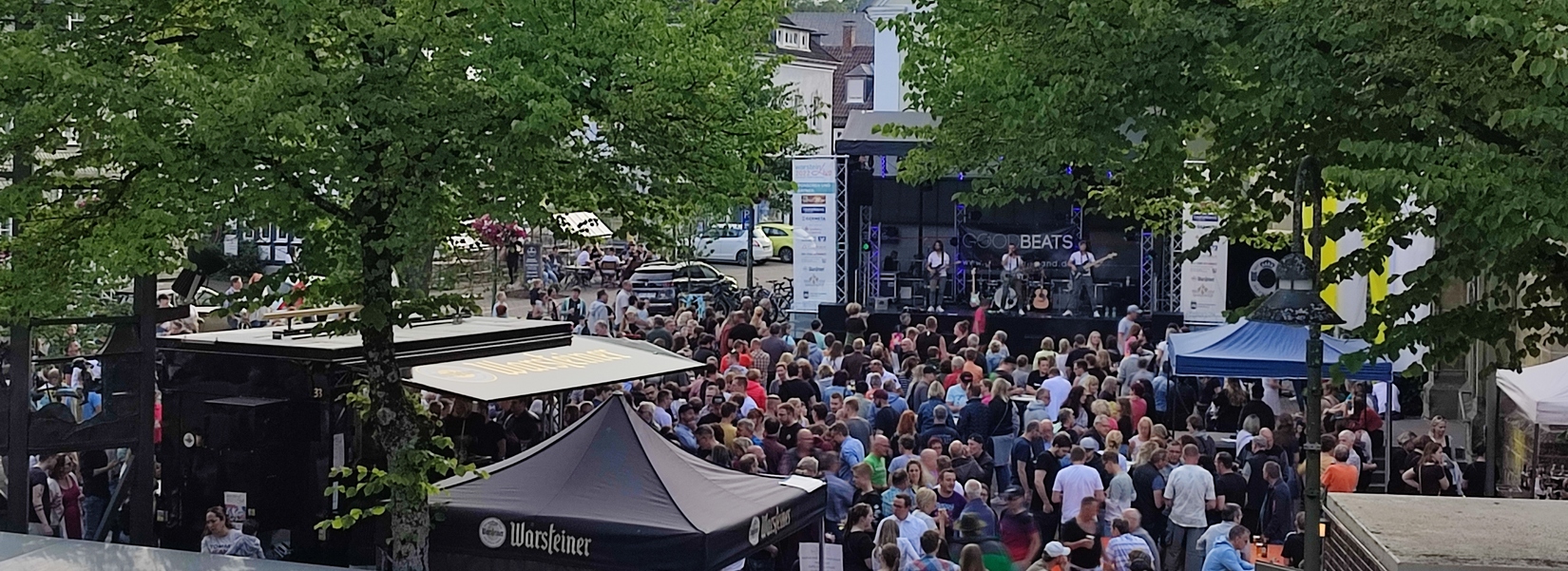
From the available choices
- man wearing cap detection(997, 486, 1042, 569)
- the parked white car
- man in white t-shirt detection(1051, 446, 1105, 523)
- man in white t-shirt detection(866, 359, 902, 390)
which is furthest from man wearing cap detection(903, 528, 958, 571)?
the parked white car

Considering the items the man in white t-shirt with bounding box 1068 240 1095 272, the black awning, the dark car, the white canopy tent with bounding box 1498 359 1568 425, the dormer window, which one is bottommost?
the white canopy tent with bounding box 1498 359 1568 425

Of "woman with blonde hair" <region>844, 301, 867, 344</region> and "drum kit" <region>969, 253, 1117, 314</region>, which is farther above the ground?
"drum kit" <region>969, 253, 1117, 314</region>

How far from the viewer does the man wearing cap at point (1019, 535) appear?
1138cm

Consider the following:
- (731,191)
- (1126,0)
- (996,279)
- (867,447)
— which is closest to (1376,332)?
(1126,0)

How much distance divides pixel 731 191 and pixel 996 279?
19.7 meters

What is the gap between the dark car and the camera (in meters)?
34.0

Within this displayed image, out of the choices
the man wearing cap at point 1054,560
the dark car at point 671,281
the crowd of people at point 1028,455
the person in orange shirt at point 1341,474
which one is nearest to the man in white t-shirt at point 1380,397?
the crowd of people at point 1028,455

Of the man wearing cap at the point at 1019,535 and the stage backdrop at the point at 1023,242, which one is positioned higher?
the stage backdrop at the point at 1023,242

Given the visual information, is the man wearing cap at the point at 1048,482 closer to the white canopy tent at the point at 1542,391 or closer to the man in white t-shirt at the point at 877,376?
the white canopy tent at the point at 1542,391

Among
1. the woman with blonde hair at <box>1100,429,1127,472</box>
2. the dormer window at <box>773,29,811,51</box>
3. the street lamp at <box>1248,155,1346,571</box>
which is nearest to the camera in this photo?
the street lamp at <box>1248,155,1346,571</box>

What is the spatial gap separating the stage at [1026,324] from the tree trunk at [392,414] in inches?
652

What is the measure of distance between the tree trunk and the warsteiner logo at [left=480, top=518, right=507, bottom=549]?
1.20ft

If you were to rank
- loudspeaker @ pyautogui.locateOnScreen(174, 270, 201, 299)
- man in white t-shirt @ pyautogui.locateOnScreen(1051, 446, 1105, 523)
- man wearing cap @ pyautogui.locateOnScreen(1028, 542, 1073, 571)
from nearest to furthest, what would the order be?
man wearing cap @ pyautogui.locateOnScreen(1028, 542, 1073, 571) < loudspeaker @ pyautogui.locateOnScreen(174, 270, 201, 299) < man in white t-shirt @ pyautogui.locateOnScreen(1051, 446, 1105, 523)

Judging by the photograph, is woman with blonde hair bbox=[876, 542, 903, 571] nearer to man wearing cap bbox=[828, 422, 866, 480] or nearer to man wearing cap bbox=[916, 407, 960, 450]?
man wearing cap bbox=[828, 422, 866, 480]
